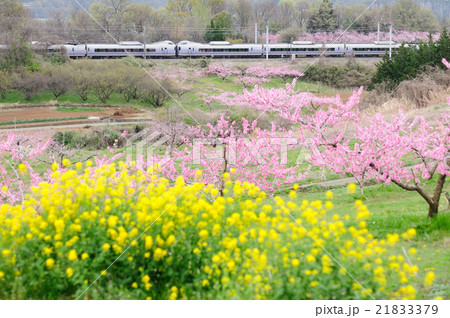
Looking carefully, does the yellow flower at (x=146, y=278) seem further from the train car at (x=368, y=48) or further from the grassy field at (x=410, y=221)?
the train car at (x=368, y=48)

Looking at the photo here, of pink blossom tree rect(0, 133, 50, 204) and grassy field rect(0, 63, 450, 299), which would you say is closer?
grassy field rect(0, 63, 450, 299)

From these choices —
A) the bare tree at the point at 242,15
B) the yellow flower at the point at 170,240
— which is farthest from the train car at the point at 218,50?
the yellow flower at the point at 170,240

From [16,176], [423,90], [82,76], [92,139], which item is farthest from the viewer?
[82,76]

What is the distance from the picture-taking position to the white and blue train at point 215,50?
40.8 meters

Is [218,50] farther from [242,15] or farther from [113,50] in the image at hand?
[113,50]

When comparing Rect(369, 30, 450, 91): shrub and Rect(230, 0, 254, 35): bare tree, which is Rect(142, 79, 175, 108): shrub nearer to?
Rect(230, 0, 254, 35): bare tree

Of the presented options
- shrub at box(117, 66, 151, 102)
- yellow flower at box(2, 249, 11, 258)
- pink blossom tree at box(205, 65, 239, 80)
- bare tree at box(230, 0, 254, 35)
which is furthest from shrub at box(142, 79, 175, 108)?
yellow flower at box(2, 249, 11, 258)

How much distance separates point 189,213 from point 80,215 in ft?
2.99

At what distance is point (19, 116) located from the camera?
30969mm

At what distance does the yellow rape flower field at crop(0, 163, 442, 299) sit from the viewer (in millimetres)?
3354

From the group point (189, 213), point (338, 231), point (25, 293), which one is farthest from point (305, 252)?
point (25, 293)

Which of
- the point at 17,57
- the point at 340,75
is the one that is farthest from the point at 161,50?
the point at 340,75

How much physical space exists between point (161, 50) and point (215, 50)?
5.39 metres

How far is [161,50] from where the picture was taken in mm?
43781
